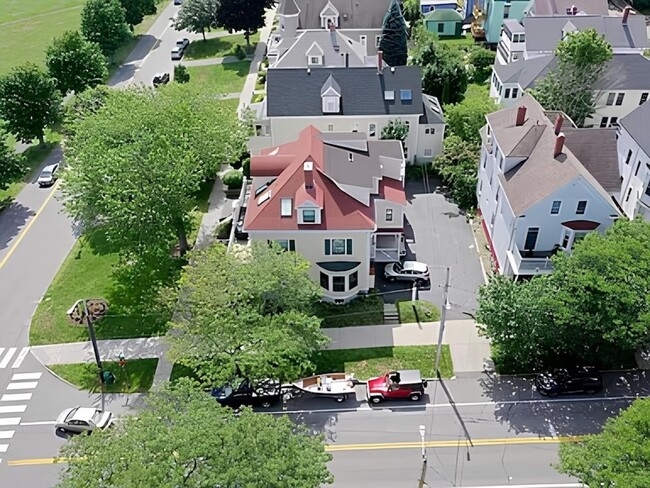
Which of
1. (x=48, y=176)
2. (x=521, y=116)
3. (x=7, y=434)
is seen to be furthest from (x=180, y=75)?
(x=7, y=434)

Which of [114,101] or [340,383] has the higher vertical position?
[114,101]

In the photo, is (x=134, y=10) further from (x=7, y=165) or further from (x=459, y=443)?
(x=459, y=443)

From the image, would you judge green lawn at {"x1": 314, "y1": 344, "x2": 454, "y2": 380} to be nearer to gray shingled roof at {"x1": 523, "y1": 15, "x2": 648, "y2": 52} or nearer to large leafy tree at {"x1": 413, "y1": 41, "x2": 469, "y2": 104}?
large leafy tree at {"x1": 413, "y1": 41, "x2": 469, "y2": 104}

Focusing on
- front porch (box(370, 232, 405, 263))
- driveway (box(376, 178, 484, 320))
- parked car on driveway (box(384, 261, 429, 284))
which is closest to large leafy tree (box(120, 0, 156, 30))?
driveway (box(376, 178, 484, 320))

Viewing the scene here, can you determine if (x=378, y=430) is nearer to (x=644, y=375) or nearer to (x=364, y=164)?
(x=644, y=375)

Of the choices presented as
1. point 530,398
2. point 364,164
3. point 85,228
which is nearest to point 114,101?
point 85,228

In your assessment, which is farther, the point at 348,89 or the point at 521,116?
the point at 348,89
